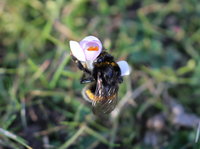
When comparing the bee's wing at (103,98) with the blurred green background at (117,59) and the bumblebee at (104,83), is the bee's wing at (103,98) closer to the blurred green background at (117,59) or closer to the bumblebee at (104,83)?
the bumblebee at (104,83)

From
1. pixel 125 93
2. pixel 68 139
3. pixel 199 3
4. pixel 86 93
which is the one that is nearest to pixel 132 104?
pixel 125 93

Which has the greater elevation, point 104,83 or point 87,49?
point 87,49

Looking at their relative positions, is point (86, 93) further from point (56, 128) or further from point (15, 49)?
point (15, 49)

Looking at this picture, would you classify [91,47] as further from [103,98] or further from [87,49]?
[103,98]

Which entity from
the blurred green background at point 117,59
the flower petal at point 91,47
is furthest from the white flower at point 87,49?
the blurred green background at point 117,59

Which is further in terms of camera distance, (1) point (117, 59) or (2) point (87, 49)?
(1) point (117, 59)

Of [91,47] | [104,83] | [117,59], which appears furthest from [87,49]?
[117,59]
